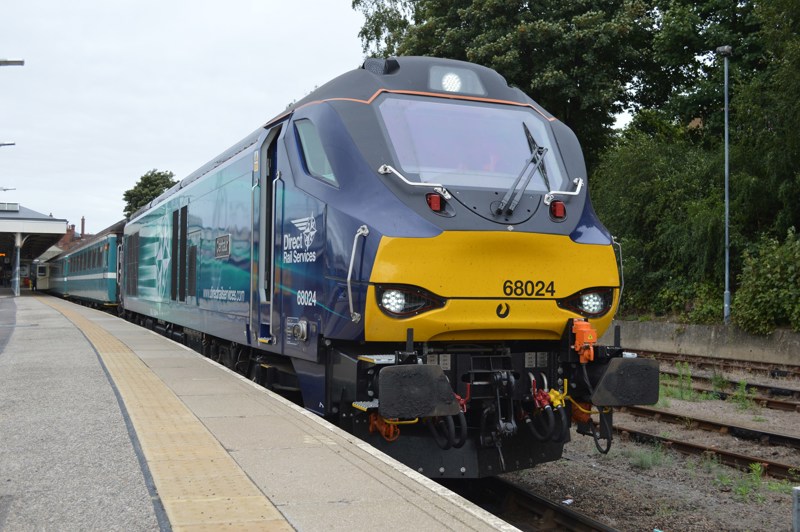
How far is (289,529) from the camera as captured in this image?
390 centimetres

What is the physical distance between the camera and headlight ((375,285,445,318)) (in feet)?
18.4

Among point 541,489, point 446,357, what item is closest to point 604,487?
point 541,489

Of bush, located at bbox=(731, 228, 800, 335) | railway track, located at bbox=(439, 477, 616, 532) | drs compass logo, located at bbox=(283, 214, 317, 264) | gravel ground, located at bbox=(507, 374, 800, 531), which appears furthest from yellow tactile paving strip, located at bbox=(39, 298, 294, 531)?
bush, located at bbox=(731, 228, 800, 335)

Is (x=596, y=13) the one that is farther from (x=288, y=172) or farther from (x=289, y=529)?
(x=289, y=529)

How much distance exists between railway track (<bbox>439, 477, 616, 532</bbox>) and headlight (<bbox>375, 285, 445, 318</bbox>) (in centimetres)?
191

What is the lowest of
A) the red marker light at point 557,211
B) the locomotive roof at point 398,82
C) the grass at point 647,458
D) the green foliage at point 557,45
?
the grass at point 647,458

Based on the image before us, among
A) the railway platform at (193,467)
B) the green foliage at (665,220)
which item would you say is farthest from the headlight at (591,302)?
the green foliage at (665,220)

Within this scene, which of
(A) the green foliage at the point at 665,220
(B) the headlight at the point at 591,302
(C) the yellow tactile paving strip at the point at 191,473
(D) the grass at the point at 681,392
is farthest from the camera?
(A) the green foliage at the point at 665,220

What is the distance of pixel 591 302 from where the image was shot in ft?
20.8

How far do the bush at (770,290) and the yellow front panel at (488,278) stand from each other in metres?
12.1

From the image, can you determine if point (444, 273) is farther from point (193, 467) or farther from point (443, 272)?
point (193, 467)

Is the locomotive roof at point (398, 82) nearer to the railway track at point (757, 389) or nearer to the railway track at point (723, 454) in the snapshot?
the railway track at point (723, 454)

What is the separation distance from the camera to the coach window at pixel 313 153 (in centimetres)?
630

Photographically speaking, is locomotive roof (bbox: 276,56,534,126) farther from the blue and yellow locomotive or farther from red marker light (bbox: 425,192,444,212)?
red marker light (bbox: 425,192,444,212)
